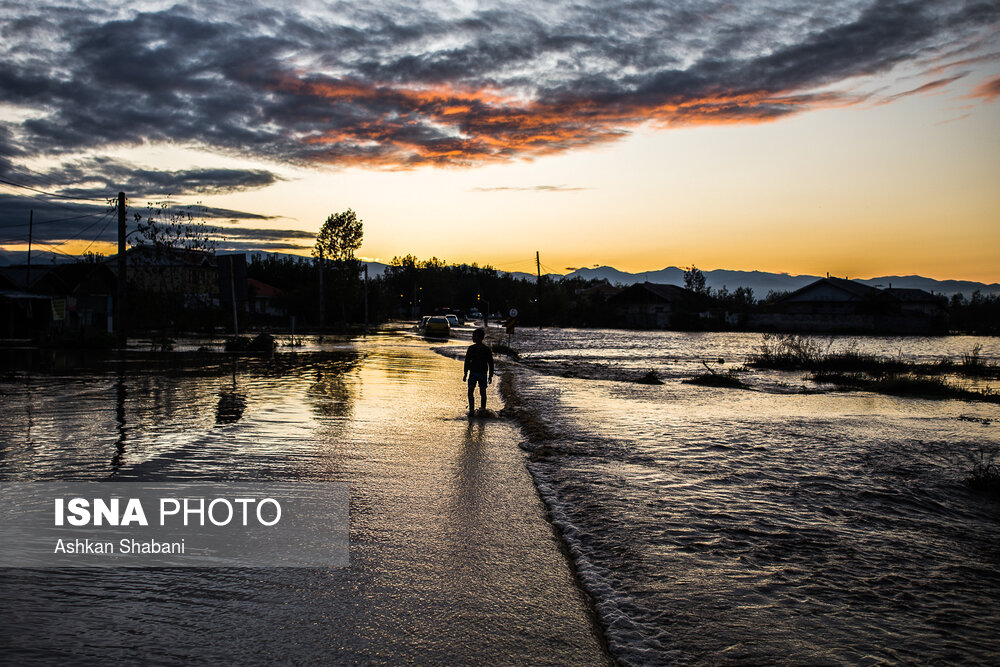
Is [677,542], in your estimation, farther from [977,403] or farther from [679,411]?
[977,403]

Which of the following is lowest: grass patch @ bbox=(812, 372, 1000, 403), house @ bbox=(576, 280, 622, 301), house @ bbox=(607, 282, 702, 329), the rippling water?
grass patch @ bbox=(812, 372, 1000, 403)

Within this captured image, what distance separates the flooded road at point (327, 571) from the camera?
12.8 ft

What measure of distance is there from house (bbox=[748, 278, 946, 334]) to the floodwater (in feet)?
244

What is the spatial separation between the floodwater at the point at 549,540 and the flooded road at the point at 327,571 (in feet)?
0.08

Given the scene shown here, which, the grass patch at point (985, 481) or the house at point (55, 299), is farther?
the house at point (55, 299)

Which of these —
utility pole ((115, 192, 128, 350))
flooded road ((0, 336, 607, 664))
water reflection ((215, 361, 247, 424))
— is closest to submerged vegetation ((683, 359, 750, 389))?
flooded road ((0, 336, 607, 664))

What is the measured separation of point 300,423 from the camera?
38.2ft

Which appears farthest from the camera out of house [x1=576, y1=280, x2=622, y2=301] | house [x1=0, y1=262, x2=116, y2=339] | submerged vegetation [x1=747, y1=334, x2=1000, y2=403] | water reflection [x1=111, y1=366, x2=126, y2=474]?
house [x1=576, y1=280, x2=622, y2=301]

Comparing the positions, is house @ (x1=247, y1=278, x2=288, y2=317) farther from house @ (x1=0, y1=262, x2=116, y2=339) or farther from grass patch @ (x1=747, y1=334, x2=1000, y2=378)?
grass patch @ (x1=747, y1=334, x2=1000, y2=378)

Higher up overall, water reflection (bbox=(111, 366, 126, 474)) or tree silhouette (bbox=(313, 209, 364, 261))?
tree silhouette (bbox=(313, 209, 364, 261))

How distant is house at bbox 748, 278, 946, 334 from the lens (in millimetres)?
80438

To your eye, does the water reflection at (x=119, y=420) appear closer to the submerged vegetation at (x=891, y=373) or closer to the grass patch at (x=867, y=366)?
the submerged vegetation at (x=891, y=373)

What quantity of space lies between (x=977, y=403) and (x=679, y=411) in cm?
1007

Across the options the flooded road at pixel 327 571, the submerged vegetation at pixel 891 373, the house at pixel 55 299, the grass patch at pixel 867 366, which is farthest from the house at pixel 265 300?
the flooded road at pixel 327 571
